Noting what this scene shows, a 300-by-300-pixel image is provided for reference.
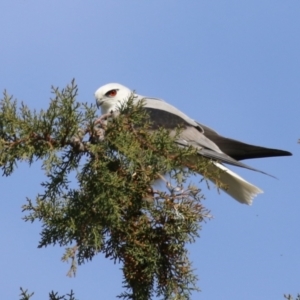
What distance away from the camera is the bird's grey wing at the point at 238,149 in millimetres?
4938

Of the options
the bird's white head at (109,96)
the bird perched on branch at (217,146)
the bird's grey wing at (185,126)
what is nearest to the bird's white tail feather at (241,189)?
the bird perched on branch at (217,146)

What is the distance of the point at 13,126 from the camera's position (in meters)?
3.08

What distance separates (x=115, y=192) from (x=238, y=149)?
7.51 ft

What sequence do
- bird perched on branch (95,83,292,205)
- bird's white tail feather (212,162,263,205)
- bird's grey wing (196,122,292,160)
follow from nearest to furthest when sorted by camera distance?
bird's grey wing (196,122,292,160)
bird perched on branch (95,83,292,205)
bird's white tail feather (212,162,263,205)

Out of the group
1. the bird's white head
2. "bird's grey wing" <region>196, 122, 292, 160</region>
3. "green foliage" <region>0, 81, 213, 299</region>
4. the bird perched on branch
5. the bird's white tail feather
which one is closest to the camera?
"green foliage" <region>0, 81, 213, 299</region>

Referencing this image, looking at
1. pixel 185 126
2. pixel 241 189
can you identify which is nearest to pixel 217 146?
pixel 185 126

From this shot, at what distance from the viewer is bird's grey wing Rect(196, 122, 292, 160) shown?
16.2ft

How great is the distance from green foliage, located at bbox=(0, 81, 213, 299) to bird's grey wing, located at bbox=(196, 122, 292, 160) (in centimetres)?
169

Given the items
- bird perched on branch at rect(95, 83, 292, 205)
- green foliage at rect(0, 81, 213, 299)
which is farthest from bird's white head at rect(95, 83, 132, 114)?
green foliage at rect(0, 81, 213, 299)

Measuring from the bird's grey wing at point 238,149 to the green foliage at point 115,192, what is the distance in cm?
169

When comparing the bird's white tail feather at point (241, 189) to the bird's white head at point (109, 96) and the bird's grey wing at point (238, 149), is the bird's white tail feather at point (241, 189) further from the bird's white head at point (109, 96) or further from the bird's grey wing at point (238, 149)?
the bird's white head at point (109, 96)

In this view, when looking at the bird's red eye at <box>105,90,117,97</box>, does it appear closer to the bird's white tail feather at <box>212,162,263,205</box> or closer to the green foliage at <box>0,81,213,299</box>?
the bird's white tail feather at <box>212,162,263,205</box>

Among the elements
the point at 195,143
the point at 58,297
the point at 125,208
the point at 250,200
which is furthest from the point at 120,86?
the point at 58,297

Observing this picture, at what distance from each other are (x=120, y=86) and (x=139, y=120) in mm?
2770
